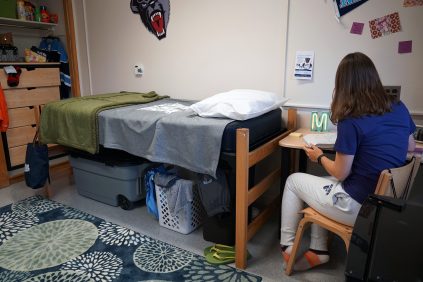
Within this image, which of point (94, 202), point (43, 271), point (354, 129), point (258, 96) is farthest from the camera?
point (94, 202)

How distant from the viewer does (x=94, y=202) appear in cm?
271

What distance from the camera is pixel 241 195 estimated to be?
1688 millimetres

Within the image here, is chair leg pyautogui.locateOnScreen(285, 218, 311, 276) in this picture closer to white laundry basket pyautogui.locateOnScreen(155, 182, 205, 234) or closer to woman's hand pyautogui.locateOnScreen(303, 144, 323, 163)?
Answer: woman's hand pyautogui.locateOnScreen(303, 144, 323, 163)

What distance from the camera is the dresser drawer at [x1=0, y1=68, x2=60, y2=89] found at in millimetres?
3055

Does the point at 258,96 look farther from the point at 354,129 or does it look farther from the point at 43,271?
the point at 43,271

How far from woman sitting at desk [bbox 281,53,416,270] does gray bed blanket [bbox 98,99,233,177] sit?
1.93 ft

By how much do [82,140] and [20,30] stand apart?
2029mm

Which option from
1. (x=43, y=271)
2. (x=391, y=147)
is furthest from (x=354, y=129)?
(x=43, y=271)

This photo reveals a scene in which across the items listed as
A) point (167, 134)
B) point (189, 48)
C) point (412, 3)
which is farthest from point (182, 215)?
point (412, 3)

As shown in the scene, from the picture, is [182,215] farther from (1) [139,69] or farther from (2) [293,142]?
(1) [139,69]

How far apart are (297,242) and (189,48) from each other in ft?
5.87

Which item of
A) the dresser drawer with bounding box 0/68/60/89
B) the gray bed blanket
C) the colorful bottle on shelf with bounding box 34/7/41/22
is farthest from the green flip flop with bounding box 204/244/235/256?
the colorful bottle on shelf with bounding box 34/7/41/22

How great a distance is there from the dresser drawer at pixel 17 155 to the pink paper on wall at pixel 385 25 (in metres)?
3.35

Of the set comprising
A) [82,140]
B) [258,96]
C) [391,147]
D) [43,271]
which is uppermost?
[258,96]
